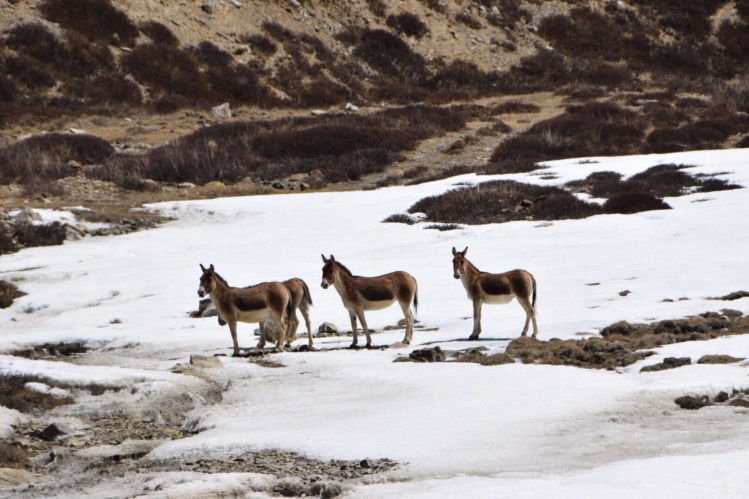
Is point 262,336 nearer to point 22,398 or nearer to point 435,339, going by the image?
point 435,339

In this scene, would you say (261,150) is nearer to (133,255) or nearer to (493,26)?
(133,255)

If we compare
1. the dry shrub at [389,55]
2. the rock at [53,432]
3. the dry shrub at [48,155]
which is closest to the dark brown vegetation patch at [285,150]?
the dry shrub at [48,155]

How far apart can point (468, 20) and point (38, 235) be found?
153 feet

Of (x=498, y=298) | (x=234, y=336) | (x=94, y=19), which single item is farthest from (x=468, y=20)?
(x=234, y=336)

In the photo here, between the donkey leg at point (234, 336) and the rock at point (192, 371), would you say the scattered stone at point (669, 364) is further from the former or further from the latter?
the donkey leg at point (234, 336)

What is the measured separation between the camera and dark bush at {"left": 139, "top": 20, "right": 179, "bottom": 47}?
46.8 metres

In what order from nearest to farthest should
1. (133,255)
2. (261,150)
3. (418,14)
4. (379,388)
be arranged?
(379,388), (133,255), (261,150), (418,14)

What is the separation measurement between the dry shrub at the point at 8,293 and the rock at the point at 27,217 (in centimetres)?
437

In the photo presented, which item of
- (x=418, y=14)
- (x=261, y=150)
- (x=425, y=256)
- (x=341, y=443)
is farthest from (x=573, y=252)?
(x=418, y=14)

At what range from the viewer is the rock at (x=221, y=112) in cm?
4222

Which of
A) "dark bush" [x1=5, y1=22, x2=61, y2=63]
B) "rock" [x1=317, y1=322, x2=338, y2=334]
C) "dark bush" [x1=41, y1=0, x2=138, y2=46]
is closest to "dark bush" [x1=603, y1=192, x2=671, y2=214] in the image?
"rock" [x1=317, y1=322, x2=338, y2=334]

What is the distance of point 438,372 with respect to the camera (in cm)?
1026

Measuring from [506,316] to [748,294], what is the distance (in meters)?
4.05

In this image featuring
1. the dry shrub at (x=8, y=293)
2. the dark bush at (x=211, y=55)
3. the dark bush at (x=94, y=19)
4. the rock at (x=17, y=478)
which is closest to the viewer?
the rock at (x=17, y=478)
